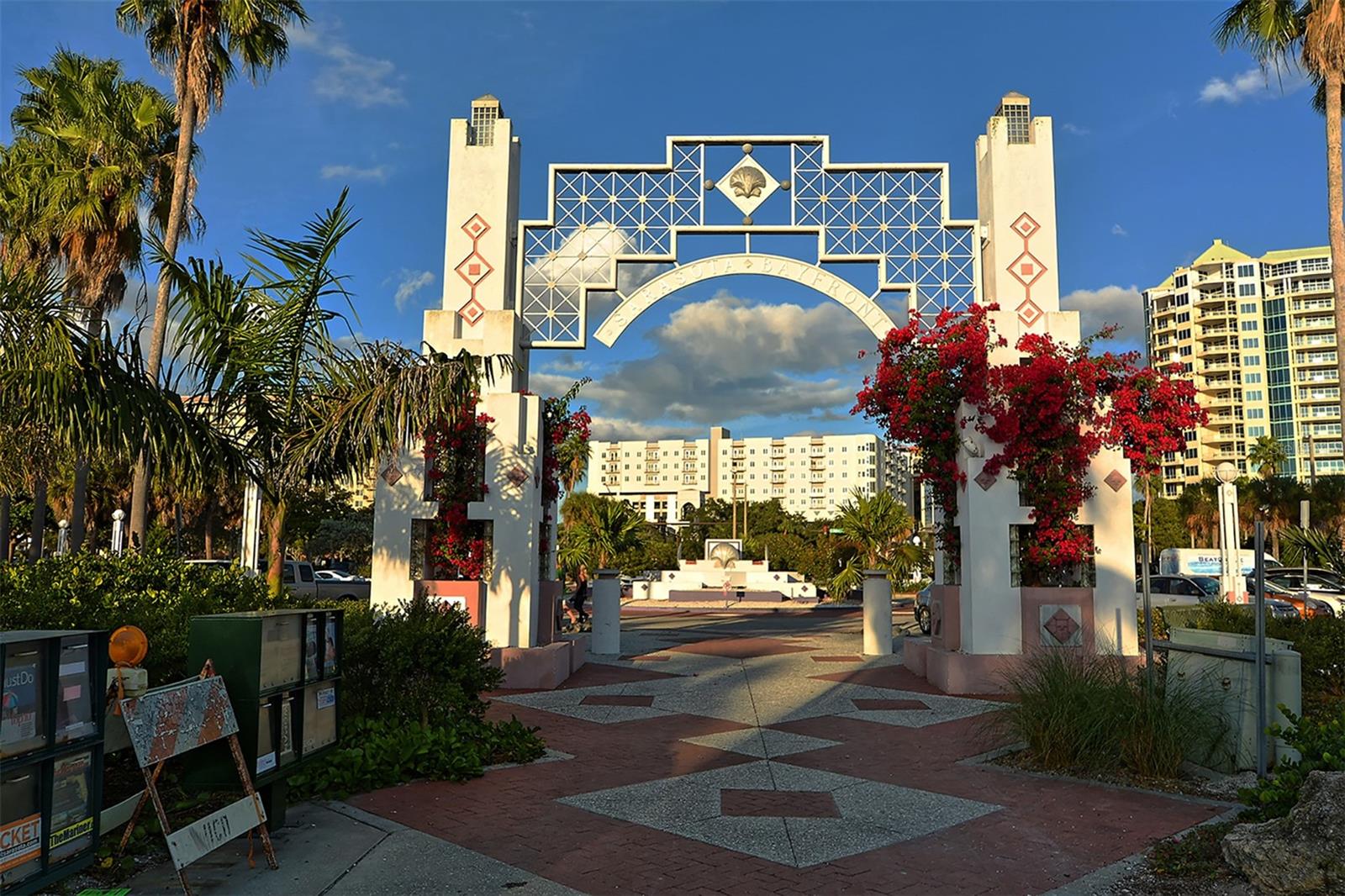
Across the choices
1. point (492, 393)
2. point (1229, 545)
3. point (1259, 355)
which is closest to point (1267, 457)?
point (1259, 355)

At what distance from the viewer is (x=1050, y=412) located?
473 inches

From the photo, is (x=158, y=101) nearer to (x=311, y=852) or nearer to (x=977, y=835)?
(x=311, y=852)

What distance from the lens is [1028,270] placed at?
548 inches

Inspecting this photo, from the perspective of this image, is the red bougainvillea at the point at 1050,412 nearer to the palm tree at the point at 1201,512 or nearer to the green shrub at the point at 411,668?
the green shrub at the point at 411,668

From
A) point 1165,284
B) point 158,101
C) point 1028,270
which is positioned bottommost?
point 1028,270

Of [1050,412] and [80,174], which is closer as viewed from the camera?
[1050,412]

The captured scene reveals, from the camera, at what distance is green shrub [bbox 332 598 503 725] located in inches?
301

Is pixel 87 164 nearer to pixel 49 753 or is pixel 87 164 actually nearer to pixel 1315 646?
pixel 49 753

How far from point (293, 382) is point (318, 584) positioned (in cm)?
2195

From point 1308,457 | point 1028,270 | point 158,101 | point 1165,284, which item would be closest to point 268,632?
point 1028,270

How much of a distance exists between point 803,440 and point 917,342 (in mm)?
144110

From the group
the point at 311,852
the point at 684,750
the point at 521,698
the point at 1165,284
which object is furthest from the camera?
the point at 1165,284

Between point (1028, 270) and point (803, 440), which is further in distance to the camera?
point (803, 440)

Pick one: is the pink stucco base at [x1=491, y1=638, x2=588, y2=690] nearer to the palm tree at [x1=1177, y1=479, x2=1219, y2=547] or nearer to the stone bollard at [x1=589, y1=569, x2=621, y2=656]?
the stone bollard at [x1=589, y1=569, x2=621, y2=656]
